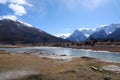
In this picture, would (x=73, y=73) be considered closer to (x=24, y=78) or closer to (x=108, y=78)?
(x=108, y=78)

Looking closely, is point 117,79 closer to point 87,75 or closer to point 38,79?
point 87,75

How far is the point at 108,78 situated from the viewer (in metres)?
31.2

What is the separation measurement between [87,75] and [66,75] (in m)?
3.31

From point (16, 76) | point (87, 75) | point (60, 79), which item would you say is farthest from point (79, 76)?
point (16, 76)

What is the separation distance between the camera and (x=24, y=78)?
2917 centimetres

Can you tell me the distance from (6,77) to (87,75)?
12.1 meters

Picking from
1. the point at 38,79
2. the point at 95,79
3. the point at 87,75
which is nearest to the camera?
the point at 38,79

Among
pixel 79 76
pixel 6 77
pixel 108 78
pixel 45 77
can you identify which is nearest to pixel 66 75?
pixel 79 76

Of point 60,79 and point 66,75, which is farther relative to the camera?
point 66,75

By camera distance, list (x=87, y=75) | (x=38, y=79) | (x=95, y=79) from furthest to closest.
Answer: (x=87, y=75) → (x=95, y=79) → (x=38, y=79)

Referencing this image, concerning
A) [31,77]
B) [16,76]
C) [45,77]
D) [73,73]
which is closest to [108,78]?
[73,73]

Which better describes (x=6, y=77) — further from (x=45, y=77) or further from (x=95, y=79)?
(x=95, y=79)

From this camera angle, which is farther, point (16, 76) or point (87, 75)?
point (87, 75)

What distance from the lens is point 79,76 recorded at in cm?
3250
